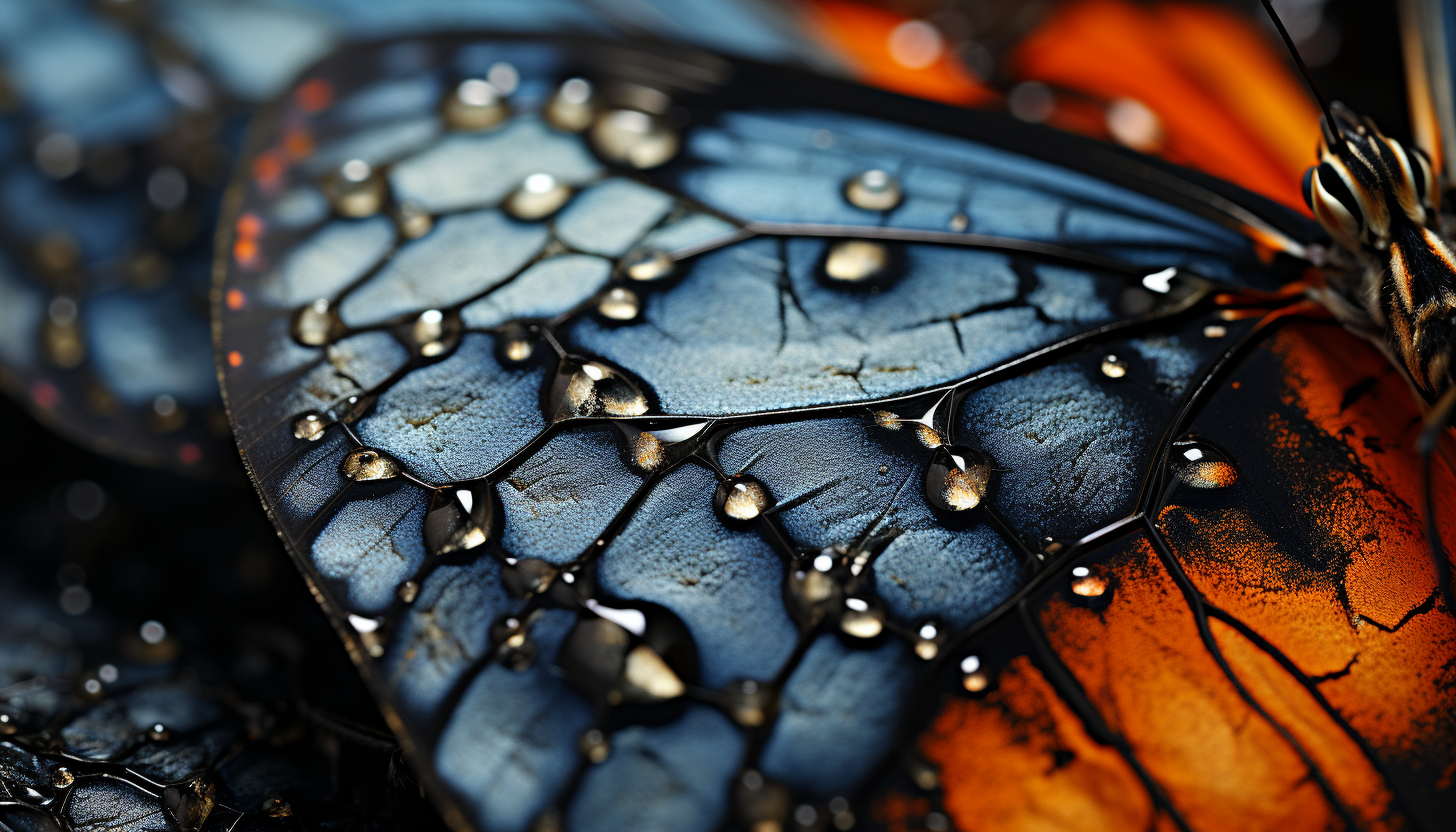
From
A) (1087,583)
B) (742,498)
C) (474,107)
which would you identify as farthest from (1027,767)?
(474,107)

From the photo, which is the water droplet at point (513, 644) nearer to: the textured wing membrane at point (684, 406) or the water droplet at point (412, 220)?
the textured wing membrane at point (684, 406)

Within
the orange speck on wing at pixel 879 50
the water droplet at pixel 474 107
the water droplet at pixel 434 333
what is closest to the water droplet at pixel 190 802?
the water droplet at pixel 434 333

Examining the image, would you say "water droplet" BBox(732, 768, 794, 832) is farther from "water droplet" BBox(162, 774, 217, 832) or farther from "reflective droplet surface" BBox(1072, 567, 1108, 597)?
"water droplet" BBox(162, 774, 217, 832)

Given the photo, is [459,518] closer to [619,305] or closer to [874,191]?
[619,305]

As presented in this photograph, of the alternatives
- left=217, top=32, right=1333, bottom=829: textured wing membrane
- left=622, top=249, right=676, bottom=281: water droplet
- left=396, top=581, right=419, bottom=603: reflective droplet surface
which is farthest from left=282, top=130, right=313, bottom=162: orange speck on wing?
left=396, top=581, right=419, bottom=603: reflective droplet surface

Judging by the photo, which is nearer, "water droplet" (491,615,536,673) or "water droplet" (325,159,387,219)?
"water droplet" (491,615,536,673)

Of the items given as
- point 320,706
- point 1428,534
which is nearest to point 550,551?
point 320,706

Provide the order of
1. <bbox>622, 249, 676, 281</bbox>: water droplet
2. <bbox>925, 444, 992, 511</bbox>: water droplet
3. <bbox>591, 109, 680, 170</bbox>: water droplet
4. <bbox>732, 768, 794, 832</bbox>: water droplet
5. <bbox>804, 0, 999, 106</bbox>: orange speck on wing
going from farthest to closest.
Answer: <bbox>804, 0, 999, 106</bbox>: orange speck on wing, <bbox>591, 109, 680, 170</bbox>: water droplet, <bbox>622, 249, 676, 281</bbox>: water droplet, <bbox>925, 444, 992, 511</bbox>: water droplet, <bbox>732, 768, 794, 832</bbox>: water droplet
